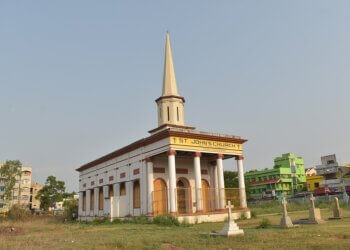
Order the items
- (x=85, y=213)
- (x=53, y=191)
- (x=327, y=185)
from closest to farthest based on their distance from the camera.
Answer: (x=85, y=213) → (x=327, y=185) → (x=53, y=191)

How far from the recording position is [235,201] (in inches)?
1108

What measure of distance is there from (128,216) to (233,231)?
54.0 ft

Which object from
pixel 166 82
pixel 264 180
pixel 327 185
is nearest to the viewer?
pixel 166 82

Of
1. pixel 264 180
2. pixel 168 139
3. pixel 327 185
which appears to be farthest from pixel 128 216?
pixel 264 180

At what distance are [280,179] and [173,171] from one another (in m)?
57.2

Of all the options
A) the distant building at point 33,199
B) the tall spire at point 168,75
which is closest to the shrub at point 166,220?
the tall spire at point 168,75

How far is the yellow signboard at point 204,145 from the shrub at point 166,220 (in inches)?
195

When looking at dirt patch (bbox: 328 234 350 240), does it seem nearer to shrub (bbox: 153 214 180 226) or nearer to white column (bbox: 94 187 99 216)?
shrub (bbox: 153 214 180 226)

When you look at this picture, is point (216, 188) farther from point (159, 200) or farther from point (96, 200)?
point (96, 200)

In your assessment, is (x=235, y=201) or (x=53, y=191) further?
(x=53, y=191)

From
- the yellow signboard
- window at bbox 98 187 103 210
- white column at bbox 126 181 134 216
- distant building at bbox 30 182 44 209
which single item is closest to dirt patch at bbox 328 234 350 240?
the yellow signboard

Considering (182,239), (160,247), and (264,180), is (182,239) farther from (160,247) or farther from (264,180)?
(264,180)

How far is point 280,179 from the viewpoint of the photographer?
250 ft

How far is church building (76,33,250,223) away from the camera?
25156 millimetres
